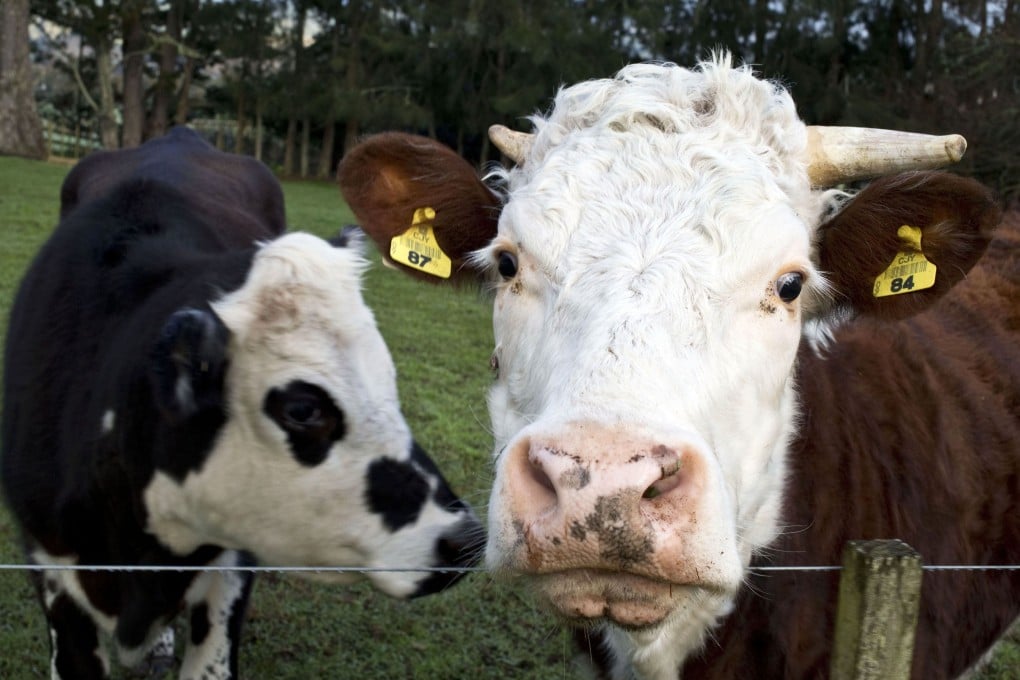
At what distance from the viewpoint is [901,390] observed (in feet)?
9.02

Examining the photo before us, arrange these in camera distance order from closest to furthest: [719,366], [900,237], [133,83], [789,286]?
[719,366] → [789,286] → [900,237] → [133,83]

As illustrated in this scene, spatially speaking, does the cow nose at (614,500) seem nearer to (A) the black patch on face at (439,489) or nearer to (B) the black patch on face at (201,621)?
(A) the black patch on face at (439,489)

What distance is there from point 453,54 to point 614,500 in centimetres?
2952

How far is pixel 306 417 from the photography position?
2828mm

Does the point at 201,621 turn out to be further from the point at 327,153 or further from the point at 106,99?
the point at 327,153

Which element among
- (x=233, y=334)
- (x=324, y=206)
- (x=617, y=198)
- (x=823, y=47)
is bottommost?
(x=324, y=206)

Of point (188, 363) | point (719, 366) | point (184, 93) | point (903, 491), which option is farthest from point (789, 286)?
point (184, 93)

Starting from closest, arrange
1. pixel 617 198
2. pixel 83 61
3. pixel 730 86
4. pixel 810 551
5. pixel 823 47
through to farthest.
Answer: pixel 617 198 < pixel 810 551 < pixel 730 86 < pixel 823 47 < pixel 83 61

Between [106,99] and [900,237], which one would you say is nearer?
[900,237]

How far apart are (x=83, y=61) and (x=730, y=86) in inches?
1539

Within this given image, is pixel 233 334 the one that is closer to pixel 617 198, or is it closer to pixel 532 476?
pixel 617 198

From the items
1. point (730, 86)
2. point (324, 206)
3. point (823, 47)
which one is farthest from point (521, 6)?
point (730, 86)

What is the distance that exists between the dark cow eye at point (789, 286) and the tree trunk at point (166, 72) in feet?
97.4

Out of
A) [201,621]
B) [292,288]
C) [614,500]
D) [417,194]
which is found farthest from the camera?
[201,621]
